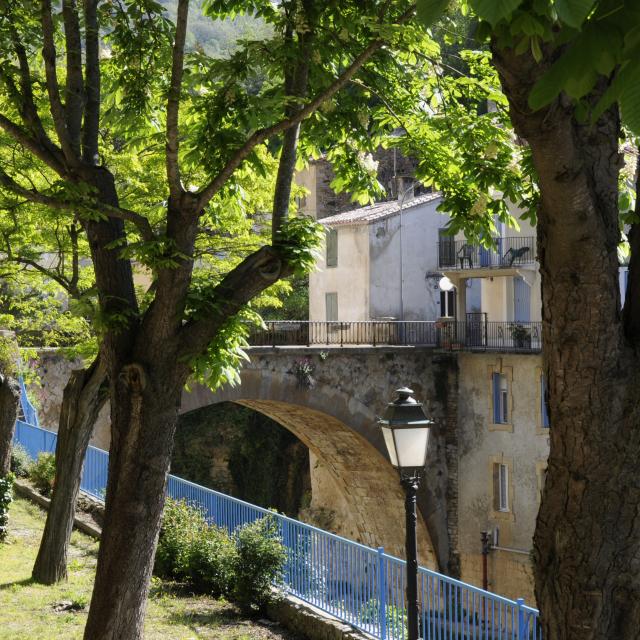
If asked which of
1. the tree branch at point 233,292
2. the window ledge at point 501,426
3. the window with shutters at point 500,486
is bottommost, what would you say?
the window with shutters at point 500,486

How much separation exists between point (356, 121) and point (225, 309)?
111 inches

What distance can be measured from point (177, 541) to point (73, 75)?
6367 millimetres

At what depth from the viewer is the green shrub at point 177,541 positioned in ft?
→ 40.8

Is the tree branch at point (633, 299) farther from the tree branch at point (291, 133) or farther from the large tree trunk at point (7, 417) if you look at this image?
the large tree trunk at point (7, 417)

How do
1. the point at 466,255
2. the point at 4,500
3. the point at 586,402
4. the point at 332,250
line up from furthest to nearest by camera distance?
the point at 332,250 < the point at 466,255 < the point at 4,500 < the point at 586,402

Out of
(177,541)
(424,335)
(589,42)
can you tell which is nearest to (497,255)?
(424,335)

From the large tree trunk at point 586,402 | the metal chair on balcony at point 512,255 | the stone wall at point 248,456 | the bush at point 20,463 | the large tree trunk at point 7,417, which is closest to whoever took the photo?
the large tree trunk at point 586,402

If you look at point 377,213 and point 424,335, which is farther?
point 377,213

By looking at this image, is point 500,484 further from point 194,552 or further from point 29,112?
point 29,112

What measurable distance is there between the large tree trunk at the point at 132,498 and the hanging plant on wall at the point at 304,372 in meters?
Answer: 20.3

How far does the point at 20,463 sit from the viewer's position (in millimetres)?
19094

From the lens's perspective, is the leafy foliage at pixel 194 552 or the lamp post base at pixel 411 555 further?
the leafy foliage at pixel 194 552

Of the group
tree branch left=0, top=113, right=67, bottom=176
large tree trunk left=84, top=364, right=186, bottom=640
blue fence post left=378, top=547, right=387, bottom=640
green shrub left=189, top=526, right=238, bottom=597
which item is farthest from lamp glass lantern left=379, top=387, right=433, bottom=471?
green shrub left=189, top=526, right=238, bottom=597

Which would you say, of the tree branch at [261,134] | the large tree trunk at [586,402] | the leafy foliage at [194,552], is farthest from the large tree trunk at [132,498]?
the leafy foliage at [194,552]
